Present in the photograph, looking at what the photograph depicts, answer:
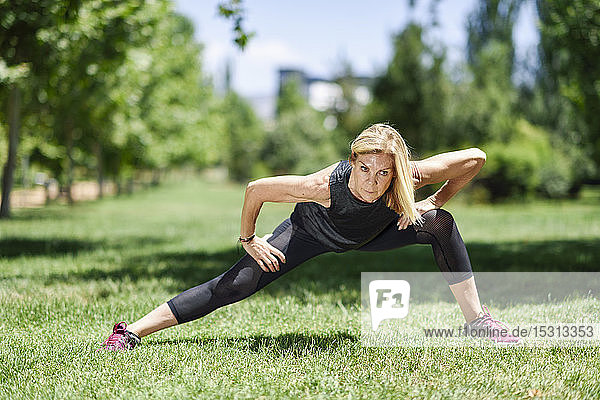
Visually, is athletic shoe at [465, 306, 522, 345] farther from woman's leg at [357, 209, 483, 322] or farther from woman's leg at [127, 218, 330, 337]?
woman's leg at [127, 218, 330, 337]

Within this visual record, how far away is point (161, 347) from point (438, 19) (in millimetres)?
8507

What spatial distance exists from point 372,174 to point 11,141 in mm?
14149

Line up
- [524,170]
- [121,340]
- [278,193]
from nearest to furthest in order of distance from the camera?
[278,193] → [121,340] → [524,170]

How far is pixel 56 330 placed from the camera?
4.96 m

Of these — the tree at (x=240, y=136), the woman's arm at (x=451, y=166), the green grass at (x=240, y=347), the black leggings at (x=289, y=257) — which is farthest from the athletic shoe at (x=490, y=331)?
the tree at (x=240, y=136)

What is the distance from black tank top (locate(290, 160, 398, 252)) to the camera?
4.02m

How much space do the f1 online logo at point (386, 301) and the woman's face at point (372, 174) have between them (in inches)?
49.5

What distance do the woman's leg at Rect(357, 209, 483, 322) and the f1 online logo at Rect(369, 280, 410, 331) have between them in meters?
0.70

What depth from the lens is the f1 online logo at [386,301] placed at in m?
4.93

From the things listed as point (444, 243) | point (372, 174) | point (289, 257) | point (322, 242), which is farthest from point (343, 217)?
point (444, 243)

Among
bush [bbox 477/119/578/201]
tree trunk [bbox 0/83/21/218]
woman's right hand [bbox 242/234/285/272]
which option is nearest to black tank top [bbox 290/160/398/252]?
woman's right hand [bbox 242/234/285/272]

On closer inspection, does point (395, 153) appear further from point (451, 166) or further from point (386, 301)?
point (386, 301)

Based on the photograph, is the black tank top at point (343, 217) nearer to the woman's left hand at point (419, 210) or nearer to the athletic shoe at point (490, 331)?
the woman's left hand at point (419, 210)

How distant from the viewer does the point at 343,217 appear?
4.07 m
